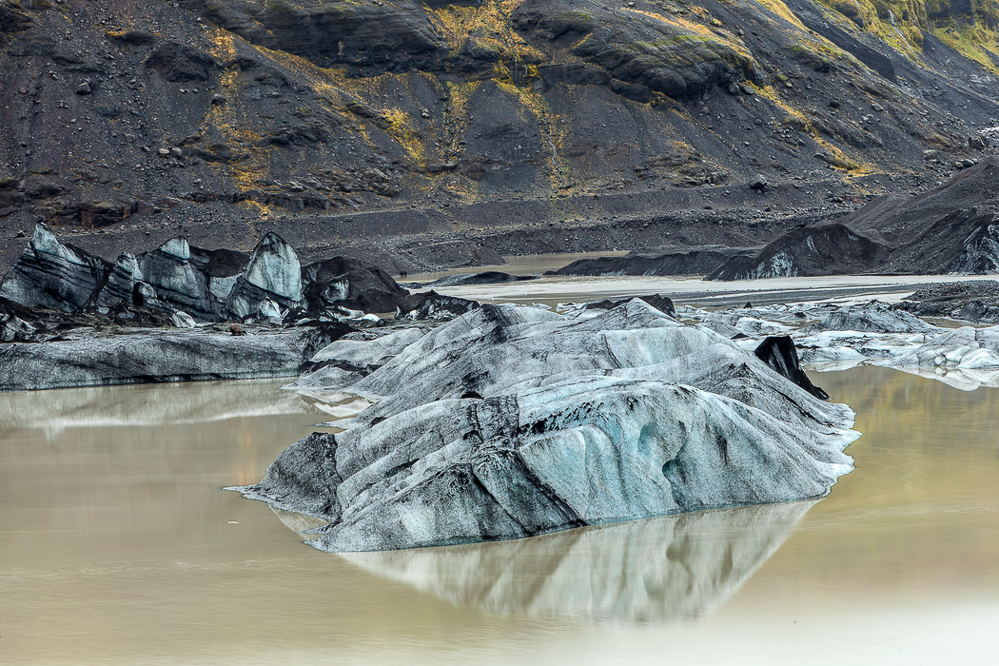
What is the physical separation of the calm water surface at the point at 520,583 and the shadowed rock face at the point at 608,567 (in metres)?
0.02

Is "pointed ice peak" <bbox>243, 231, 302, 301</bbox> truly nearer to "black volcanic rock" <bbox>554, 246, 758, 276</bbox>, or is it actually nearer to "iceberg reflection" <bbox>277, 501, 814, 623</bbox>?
"iceberg reflection" <bbox>277, 501, 814, 623</bbox>

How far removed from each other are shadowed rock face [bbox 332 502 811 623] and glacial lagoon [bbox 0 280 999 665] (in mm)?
15

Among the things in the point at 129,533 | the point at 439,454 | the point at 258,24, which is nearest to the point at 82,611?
the point at 129,533

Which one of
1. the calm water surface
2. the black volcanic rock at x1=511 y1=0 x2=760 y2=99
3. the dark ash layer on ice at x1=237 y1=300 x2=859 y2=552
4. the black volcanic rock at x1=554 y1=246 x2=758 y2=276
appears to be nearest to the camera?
the calm water surface

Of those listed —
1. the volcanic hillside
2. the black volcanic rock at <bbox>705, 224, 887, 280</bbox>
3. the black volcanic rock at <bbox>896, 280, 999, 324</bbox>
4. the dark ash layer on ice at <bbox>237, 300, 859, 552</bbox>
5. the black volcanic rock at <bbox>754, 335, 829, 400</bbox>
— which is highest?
the volcanic hillside

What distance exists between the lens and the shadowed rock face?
15.5 feet

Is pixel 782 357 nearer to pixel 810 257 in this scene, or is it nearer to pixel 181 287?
pixel 181 287

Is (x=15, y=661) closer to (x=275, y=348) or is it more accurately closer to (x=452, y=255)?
(x=275, y=348)

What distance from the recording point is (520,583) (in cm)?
504

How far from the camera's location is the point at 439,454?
609 centimetres

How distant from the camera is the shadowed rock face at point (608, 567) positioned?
15.5 ft

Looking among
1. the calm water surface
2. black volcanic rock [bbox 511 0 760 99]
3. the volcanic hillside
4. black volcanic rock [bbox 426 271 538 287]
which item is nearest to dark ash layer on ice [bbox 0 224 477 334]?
the calm water surface

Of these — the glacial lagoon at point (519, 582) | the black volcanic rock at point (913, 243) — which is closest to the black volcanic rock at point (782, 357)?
the glacial lagoon at point (519, 582)

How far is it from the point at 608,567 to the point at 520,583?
1.57 feet
